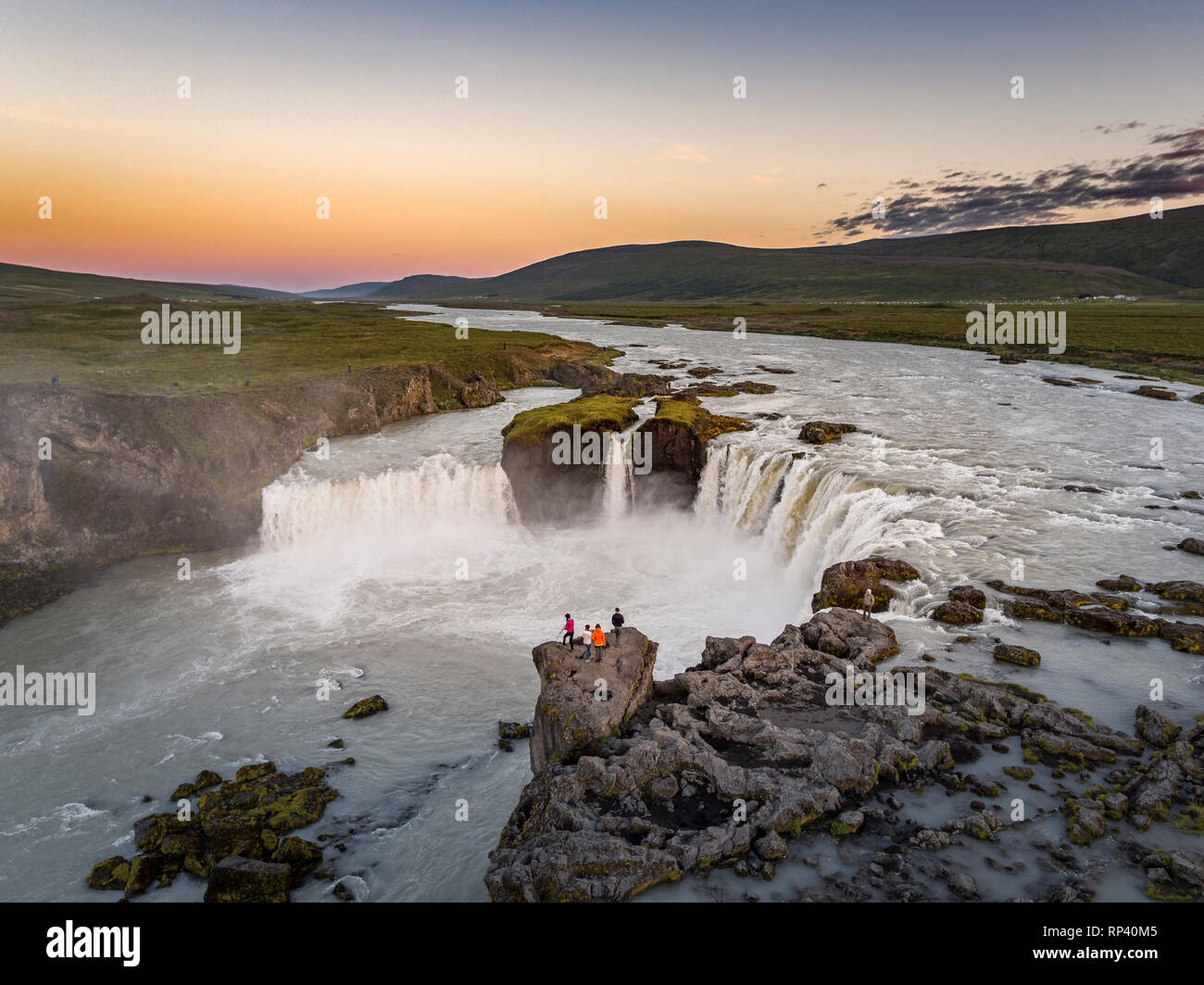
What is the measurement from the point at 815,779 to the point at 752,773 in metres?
1.71

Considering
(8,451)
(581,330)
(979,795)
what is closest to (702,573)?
(979,795)

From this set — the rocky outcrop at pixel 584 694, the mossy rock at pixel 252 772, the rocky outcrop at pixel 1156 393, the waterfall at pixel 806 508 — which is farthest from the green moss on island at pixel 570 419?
the rocky outcrop at pixel 1156 393

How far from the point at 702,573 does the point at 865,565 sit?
13.6 metres

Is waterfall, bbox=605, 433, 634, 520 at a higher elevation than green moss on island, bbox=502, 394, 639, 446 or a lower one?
lower

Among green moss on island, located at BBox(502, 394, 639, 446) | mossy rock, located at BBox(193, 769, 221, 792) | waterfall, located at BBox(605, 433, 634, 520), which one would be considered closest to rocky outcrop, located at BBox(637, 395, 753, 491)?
waterfall, located at BBox(605, 433, 634, 520)

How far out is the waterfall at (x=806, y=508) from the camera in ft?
118

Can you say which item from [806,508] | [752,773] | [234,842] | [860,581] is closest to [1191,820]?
[752,773]

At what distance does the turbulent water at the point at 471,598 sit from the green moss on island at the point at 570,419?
3166 mm

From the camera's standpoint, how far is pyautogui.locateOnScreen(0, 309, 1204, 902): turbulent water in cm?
2281

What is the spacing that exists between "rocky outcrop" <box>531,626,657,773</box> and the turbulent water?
12.8 ft

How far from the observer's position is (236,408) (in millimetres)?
54062

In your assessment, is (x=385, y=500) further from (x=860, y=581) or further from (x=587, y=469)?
(x=860, y=581)

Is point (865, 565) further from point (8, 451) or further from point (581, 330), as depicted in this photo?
point (581, 330)

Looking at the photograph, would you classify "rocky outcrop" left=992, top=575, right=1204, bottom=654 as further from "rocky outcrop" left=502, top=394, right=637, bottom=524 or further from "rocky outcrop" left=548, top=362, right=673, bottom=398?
"rocky outcrop" left=548, top=362, right=673, bottom=398
